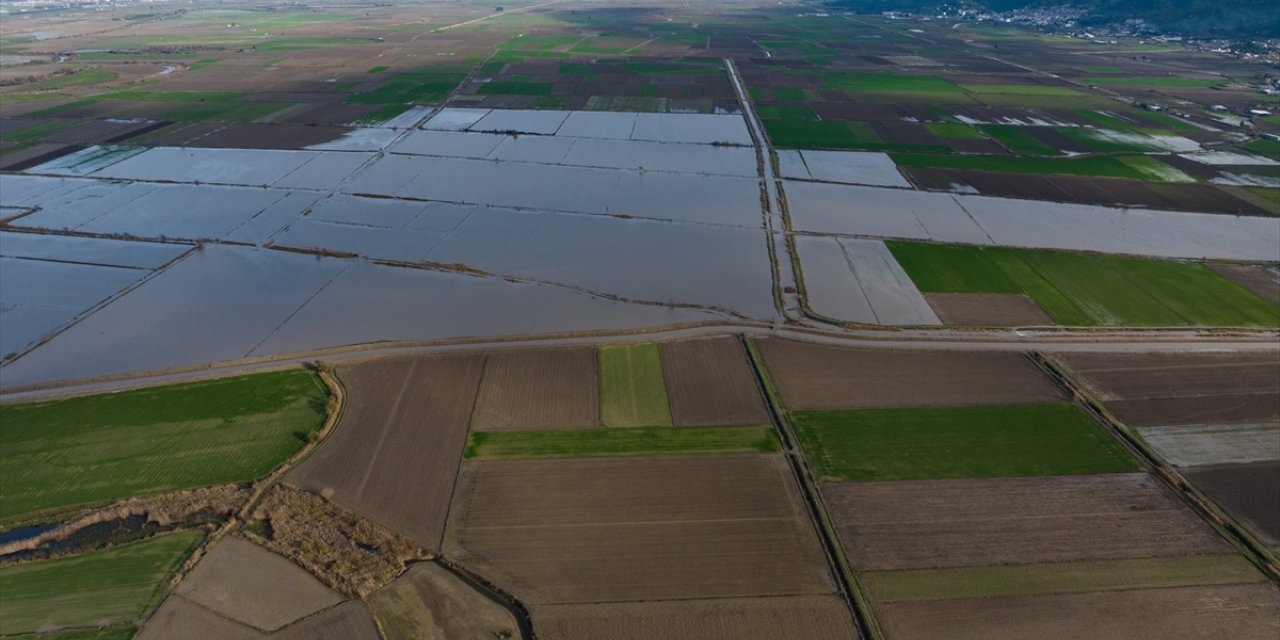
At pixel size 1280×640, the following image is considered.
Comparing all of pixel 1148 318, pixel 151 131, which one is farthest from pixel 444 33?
pixel 1148 318

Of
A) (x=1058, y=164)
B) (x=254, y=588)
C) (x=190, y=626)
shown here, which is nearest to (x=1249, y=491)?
(x=254, y=588)

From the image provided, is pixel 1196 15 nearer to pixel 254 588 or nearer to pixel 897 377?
pixel 897 377

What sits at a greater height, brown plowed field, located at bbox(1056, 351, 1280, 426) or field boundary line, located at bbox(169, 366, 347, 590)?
brown plowed field, located at bbox(1056, 351, 1280, 426)

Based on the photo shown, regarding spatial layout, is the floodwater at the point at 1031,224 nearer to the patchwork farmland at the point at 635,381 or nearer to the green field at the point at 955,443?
the patchwork farmland at the point at 635,381

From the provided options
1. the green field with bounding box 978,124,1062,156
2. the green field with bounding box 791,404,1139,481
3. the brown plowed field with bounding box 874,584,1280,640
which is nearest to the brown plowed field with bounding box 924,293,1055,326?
the green field with bounding box 791,404,1139,481

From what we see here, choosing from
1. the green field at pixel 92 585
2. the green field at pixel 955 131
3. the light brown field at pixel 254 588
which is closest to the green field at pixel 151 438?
the green field at pixel 92 585

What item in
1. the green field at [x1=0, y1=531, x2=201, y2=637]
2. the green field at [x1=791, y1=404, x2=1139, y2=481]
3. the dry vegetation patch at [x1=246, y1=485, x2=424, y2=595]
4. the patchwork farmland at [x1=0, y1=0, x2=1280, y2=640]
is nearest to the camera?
the green field at [x1=0, y1=531, x2=201, y2=637]

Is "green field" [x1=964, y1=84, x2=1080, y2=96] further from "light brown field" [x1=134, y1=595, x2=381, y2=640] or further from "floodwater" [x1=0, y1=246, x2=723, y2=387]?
"light brown field" [x1=134, y1=595, x2=381, y2=640]

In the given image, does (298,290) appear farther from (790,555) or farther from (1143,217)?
(1143,217)
